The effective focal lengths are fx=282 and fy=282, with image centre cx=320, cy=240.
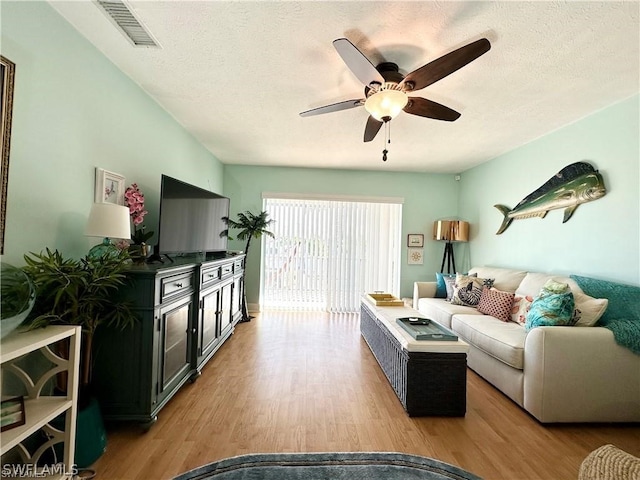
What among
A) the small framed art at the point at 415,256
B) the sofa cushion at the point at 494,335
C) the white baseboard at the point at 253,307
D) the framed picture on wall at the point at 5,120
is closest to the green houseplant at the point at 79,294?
the framed picture on wall at the point at 5,120

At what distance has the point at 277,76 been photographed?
2162 millimetres

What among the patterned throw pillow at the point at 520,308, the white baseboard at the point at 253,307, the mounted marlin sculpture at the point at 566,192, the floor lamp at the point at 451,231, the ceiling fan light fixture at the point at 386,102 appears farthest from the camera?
the white baseboard at the point at 253,307

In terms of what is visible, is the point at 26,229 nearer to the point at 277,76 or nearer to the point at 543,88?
the point at 277,76

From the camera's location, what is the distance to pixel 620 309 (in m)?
2.16

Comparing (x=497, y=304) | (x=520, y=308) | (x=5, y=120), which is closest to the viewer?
(x=5, y=120)

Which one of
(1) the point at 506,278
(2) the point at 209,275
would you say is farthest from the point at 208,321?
(1) the point at 506,278

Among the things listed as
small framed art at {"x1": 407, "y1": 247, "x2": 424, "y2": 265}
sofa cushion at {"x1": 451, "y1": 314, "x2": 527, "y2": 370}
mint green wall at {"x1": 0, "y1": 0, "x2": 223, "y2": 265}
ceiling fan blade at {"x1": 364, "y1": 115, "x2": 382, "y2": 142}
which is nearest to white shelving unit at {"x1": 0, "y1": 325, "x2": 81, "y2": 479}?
mint green wall at {"x1": 0, "y1": 0, "x2": 223, "y2": 265}

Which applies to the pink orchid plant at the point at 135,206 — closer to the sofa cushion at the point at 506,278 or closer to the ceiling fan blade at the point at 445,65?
the ceiling fan blade at the point at 445,65

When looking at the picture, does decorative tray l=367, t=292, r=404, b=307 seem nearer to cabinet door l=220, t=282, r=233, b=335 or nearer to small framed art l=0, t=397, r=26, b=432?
cabinet door l=220, t=282, r=233, b=335

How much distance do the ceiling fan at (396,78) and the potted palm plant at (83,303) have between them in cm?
173

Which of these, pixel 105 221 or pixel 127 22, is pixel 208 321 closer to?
pixel 105 221

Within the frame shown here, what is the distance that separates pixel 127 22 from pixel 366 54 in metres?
1.47

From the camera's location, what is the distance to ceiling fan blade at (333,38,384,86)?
57.3 inches

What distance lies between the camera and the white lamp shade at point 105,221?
1633 mm
